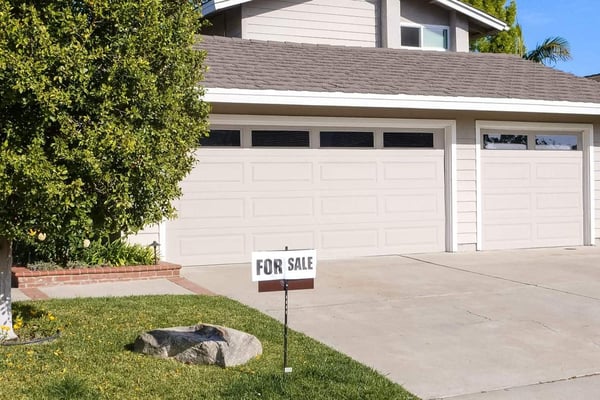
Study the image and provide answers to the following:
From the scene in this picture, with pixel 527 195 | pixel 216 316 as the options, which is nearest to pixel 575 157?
pixel 527 195

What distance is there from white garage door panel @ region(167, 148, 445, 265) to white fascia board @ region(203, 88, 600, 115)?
111 centimetres

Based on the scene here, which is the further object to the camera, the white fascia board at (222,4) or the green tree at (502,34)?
the green tree at (502,34)

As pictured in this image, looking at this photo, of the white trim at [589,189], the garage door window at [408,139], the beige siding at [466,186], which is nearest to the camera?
the garage door window at [408,139]

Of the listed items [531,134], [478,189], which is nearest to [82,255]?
[478,189]

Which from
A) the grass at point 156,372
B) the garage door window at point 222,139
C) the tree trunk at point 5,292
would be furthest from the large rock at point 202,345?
the garage door window at point 222,139

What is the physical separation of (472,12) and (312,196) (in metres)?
7.39

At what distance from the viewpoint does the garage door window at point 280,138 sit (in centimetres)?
1199

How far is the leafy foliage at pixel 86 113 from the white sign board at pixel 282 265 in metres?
1.21

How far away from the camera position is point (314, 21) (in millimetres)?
15469

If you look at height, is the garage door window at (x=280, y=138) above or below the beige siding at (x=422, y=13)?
below

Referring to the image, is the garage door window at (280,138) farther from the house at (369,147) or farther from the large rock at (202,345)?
the large rock at (202,345)

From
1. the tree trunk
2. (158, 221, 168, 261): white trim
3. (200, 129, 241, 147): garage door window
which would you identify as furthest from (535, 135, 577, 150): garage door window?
the tree trunk

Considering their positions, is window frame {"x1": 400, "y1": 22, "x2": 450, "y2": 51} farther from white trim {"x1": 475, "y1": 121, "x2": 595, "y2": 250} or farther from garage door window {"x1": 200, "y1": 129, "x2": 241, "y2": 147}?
garage door window {"x1": 200, "y1": 129, "x2": 241, "y2": 147}

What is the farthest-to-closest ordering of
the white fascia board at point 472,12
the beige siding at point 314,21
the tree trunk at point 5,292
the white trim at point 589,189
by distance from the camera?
the white fascia board at point 472,12
the beige siding at point 314,21
the white trim at point 589,189
the tree trunk at point 5,292
